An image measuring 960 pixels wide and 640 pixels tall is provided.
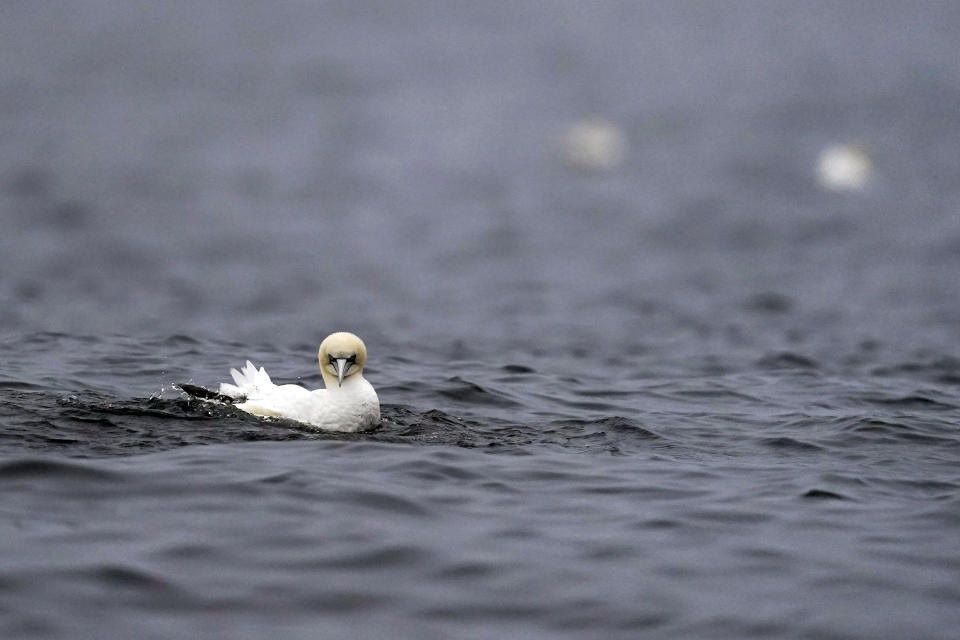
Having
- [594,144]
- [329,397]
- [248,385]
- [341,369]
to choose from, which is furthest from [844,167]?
[329,397]

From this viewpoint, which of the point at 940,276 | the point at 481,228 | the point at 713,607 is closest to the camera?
the point at 713,607

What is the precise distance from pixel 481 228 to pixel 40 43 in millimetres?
44706

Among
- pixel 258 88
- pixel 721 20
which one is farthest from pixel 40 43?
pixel 721 20

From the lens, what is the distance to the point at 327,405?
39.5 feet

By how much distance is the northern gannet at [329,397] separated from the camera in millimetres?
12016

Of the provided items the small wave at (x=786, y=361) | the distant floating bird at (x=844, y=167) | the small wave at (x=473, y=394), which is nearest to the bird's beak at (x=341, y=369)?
the small wave at (x=473, y=394)

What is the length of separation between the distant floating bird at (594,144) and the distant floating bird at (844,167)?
26.3 feet

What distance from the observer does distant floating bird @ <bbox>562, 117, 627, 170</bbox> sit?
61.5 m

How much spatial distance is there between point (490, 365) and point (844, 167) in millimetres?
42514

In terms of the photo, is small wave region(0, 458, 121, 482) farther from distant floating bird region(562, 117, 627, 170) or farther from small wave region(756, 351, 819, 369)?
distant floating bird region(562, 117, 627, 170)

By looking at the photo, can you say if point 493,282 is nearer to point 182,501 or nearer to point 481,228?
point 481,228

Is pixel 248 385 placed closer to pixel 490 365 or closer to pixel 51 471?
pixel 51 471

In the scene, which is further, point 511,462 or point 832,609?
point 511,462

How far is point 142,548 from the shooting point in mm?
8781
